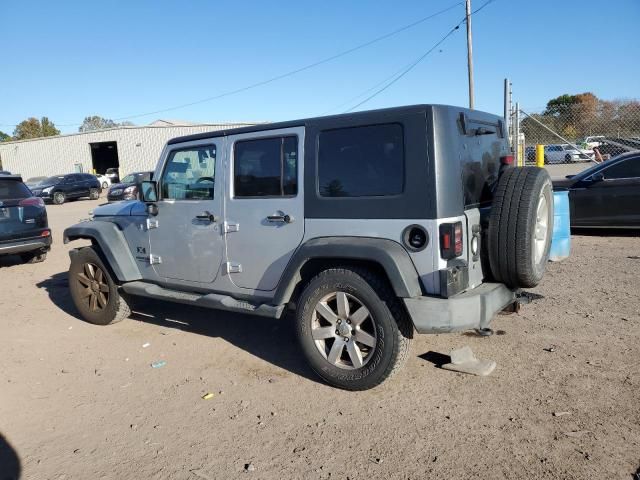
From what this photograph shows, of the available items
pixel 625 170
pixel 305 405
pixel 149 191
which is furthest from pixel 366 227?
pixel 625 170

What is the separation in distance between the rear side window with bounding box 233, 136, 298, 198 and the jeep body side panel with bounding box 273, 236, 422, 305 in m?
0.55

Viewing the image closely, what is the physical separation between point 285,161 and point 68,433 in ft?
8.29

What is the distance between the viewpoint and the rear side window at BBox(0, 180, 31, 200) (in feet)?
28.5

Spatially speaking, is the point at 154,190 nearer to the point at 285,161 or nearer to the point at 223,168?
the point at 223,168

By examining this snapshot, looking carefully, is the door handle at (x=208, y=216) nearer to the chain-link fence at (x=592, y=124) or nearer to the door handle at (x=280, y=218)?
the door handle at (x=280, y=218)

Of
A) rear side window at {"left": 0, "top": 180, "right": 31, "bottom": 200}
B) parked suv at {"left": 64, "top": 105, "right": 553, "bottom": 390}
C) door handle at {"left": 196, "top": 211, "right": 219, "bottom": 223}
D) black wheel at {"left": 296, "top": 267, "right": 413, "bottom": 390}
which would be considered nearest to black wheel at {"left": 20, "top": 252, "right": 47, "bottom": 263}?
rear side window at {"left": 0, "top": 180, "right": 31, "bottom": 200}

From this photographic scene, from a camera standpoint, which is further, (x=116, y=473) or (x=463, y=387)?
(x=463, y=387)

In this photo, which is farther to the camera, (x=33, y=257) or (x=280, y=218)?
(x=33, y=257)

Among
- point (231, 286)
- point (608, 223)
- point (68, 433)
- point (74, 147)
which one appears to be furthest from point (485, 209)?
point (74, 147)

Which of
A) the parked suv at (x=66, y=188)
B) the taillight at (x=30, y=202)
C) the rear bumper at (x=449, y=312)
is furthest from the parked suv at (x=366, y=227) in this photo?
the parked suv at (x=66, y=188)

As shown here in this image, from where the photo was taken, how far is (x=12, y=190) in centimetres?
884

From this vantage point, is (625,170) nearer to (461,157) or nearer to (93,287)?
(461,157)

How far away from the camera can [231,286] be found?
4469mm

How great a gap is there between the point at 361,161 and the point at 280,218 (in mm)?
Result: 830
